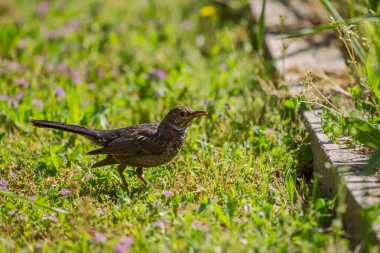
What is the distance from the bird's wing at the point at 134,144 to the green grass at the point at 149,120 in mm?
262

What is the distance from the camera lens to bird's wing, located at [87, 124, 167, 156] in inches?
214

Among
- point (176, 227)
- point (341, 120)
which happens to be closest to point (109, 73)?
point (341, 120)

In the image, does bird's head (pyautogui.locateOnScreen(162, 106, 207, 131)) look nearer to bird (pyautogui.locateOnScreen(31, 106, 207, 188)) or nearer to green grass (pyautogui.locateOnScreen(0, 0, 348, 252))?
bird (pyautogui.locateOnScreen(31, 106, 207, 188))

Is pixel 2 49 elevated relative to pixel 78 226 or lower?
elevated

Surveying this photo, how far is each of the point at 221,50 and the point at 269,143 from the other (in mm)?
3170

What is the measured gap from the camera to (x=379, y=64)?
15.1ft

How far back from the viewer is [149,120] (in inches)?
274

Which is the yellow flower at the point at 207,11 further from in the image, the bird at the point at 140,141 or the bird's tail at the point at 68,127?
the bird's tail at the point at 68,127

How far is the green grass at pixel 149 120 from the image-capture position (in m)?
4.39

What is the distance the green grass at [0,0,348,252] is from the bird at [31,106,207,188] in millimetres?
189

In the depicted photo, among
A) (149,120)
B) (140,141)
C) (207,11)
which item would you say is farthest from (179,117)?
(207,11)

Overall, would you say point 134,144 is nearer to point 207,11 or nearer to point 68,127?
point 68,127

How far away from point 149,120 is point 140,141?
146 cm

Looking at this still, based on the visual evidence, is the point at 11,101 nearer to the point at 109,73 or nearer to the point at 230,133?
the point at 109,73
